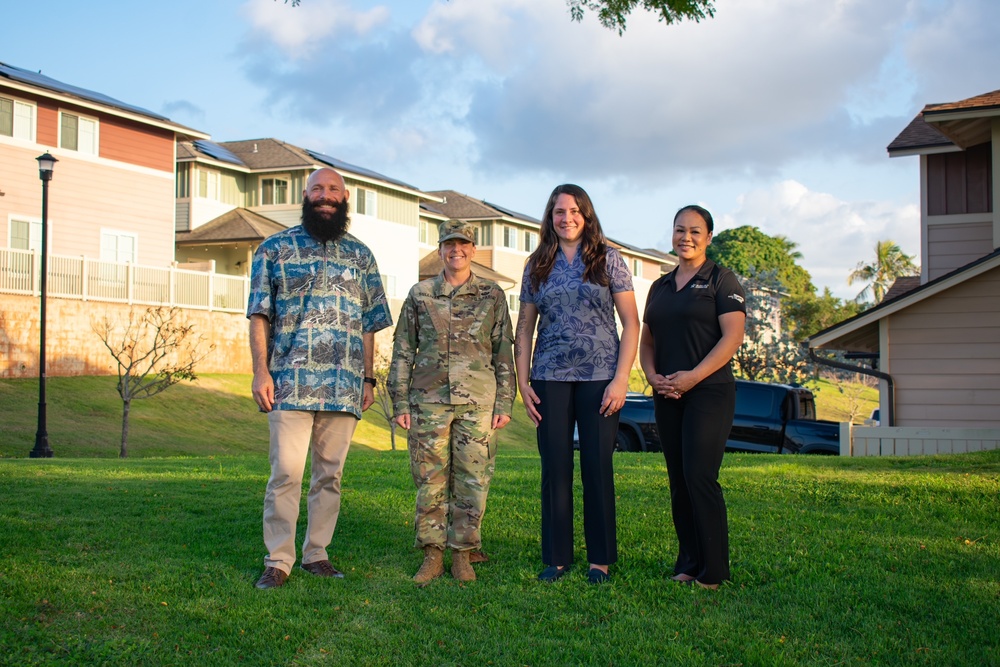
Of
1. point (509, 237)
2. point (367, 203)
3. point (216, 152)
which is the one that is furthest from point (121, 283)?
point (509, 237)

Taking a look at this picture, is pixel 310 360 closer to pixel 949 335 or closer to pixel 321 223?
pixel 321 223

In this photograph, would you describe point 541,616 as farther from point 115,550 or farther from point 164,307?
point 164,307

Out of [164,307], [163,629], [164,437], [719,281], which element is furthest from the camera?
[164,307]

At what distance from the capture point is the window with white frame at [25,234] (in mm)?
26500

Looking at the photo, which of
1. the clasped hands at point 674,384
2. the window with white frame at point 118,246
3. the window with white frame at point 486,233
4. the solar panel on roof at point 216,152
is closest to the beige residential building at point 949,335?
the clasped hands at point 674,384

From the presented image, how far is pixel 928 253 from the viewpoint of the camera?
1808 cm

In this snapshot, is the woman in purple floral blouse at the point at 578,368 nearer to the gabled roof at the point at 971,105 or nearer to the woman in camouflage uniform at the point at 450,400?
the woman in camouflage uniform at the point at 450,400

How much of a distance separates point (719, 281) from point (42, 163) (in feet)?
53.0

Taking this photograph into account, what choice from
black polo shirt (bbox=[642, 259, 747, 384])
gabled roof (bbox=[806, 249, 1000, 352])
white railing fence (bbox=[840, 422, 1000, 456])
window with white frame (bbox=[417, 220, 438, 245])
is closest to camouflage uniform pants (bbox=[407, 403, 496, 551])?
black polo shirt (bbox=[642, 259, 747, 384])

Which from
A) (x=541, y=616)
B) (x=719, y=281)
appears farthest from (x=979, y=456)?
(x=541, y=616)

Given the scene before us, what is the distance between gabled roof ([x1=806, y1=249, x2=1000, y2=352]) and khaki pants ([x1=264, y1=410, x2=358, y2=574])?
40.1 feet

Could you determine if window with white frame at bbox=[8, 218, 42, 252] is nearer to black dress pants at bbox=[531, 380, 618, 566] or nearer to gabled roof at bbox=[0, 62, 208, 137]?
gabled roof at bbox=[0, 62, 208, 137]

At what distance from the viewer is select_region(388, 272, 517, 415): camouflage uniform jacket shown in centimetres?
553

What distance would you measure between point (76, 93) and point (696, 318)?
26.8 m
